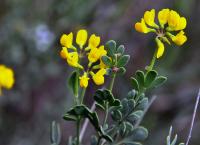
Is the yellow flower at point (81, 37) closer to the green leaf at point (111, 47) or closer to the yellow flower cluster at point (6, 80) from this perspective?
the green leaf at point (111, 47)

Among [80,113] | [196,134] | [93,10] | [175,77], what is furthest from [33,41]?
[80,113]

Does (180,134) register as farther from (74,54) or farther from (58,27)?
(74,54)

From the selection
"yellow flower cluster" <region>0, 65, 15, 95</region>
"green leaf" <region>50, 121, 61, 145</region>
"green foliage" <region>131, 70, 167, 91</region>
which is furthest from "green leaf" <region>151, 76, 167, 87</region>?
"yellow flower cluster" <region>0, 65, 15, 95</region>

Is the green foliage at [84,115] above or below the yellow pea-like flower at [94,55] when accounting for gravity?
below

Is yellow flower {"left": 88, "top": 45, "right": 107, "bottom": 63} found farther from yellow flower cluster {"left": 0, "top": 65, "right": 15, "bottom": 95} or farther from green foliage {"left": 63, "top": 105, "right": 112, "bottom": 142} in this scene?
A: yellow flower cluster {"left": 0, "top": 65, "right": 15, "bottom": 95}

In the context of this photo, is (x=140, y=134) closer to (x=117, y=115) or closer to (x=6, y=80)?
(x=117, y=115)

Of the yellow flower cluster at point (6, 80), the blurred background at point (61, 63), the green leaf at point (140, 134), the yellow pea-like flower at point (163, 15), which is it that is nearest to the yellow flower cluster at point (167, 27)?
the yellow pea-like flower at point (163, 15)
